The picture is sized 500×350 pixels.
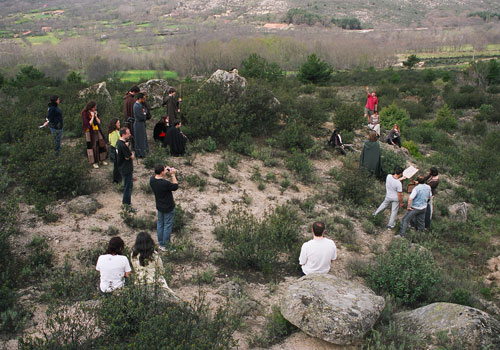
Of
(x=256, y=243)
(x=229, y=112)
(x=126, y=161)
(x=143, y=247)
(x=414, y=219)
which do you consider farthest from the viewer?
(x=229, y=112)

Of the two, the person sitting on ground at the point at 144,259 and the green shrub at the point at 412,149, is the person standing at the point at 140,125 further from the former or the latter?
the green shrub at the point at 412,149

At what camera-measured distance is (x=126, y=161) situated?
25.0 ft

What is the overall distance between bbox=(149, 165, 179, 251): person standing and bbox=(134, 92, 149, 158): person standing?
10.9 ft

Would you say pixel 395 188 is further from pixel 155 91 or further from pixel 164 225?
pixel 155 91

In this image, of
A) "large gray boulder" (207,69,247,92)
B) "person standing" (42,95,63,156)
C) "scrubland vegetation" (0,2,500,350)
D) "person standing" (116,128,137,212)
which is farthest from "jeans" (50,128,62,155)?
"large gray boulder" (207,69,247,92)

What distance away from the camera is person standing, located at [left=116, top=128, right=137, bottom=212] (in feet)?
24.5

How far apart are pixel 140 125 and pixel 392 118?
13296 mm

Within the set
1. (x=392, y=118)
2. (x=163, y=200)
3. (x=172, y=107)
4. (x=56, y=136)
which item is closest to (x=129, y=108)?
A: (x=172, y=107)

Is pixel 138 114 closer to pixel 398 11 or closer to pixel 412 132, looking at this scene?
pixel 412 132

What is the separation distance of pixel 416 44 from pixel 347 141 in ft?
289

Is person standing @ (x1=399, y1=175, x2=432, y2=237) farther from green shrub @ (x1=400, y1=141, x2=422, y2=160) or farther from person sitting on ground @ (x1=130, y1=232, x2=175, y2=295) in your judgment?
green shrub @ (x1=400, y1=141, x2=422, y2=160)

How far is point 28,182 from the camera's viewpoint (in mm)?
8500

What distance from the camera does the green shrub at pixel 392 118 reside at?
730 inches

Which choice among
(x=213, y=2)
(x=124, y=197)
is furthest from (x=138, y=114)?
(x=213, y=2)
